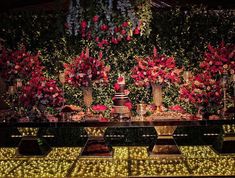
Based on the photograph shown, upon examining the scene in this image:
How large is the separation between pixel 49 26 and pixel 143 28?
1618 millimetres

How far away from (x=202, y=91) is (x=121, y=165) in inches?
67.7

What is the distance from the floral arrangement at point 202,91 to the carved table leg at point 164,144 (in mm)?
688

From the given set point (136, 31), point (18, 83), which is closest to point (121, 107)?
point (136, 31)

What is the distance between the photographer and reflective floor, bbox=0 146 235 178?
16.0 feet

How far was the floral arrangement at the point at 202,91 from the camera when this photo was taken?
19.1ft

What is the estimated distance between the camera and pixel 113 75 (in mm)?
6668

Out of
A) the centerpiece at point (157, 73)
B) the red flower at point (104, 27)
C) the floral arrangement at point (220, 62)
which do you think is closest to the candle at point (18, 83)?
the red flower at point (104, 27)

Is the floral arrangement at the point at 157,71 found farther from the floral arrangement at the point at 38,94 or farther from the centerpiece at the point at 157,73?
the floral arrangement at the point at 38,94

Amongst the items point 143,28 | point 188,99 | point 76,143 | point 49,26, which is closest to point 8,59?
point 49,26

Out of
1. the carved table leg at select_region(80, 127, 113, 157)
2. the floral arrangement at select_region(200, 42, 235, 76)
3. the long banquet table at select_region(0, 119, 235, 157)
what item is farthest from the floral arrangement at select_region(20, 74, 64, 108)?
the floral arrangement at select_region(200, 42, 235, 76)

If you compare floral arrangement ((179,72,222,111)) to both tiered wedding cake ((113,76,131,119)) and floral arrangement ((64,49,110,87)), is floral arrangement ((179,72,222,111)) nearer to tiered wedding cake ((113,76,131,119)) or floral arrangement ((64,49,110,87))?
tiered wedding cake ((113,76,131,119))

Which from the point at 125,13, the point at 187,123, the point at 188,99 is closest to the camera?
the point at 187,123

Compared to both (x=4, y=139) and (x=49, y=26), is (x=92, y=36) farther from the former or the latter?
(x=4, y=139)

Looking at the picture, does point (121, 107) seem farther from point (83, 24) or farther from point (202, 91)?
point (83, 24)
